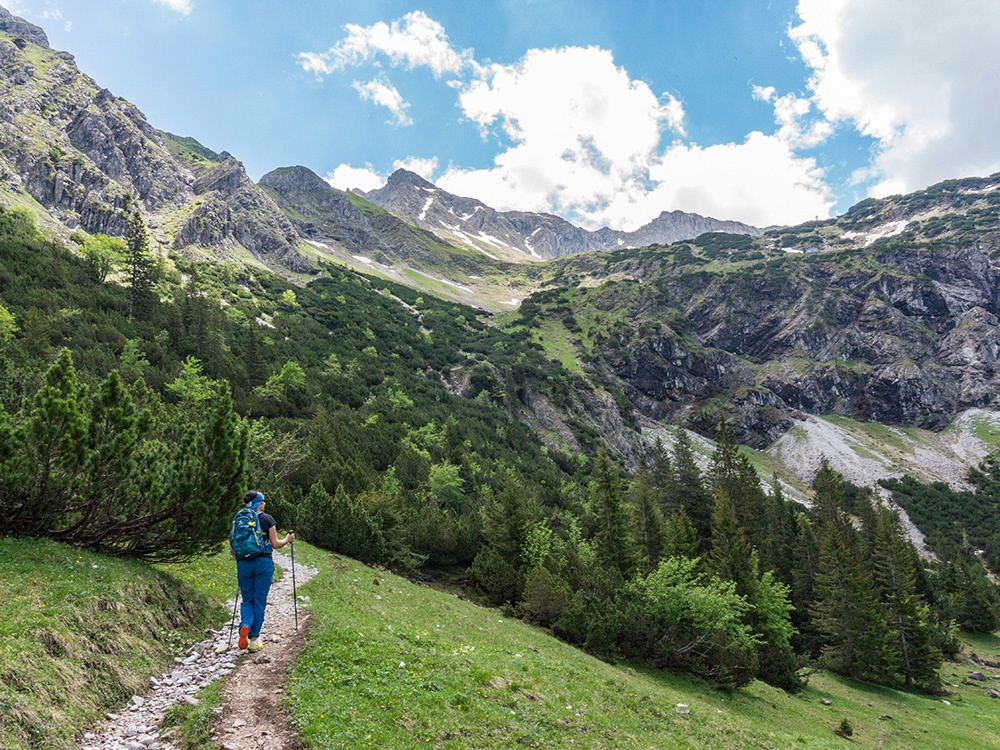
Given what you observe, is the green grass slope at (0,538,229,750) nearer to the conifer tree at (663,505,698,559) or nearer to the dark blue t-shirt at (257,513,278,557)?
the dark blue t-shirt at (257,513,278,557)

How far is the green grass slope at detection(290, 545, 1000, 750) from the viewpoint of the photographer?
8.25m

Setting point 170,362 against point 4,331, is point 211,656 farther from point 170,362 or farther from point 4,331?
point 170,362

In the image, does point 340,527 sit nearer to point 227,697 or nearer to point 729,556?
point 227,697

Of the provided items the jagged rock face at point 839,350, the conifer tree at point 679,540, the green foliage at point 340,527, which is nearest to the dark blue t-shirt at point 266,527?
the green foliage at point 340,527

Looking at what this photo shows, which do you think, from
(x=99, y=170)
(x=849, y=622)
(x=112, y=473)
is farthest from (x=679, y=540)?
(x=99, y=170)

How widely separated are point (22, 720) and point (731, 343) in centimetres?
21724

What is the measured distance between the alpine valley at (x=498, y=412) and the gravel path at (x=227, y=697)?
3612 mm

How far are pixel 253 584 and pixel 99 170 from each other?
154060mm

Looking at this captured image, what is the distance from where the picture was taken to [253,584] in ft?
32.0

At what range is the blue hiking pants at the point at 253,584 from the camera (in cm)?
970

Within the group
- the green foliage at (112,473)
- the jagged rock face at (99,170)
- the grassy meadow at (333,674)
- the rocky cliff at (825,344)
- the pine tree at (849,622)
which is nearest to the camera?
the grassy meadow at (333,674)

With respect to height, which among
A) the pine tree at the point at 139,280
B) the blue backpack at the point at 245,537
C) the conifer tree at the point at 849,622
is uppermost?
the pine tree at the point at 139,280

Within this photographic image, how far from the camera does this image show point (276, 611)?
43.7 ft

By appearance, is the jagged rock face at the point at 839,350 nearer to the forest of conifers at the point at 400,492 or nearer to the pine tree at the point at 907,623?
the forest of conifers at the point at 400,492
